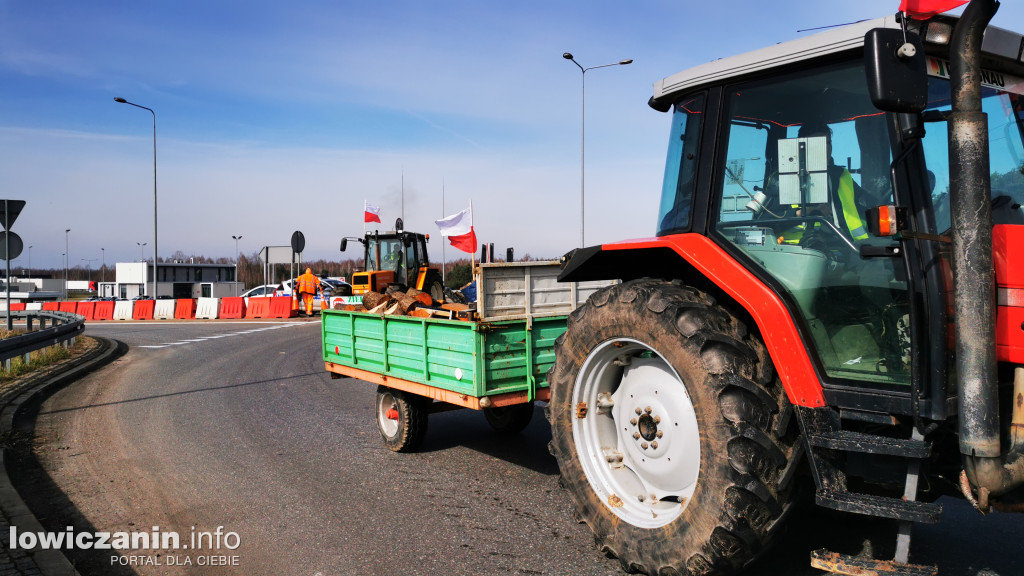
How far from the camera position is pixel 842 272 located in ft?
10.6

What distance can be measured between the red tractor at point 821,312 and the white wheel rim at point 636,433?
0.01 m

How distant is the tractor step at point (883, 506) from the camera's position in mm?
2770

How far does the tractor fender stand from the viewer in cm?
321

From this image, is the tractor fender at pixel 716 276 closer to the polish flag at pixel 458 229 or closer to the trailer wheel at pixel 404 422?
the trailer wheel at pixel 404 422

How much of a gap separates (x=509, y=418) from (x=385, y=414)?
1205 mm

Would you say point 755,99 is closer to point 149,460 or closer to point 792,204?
point 792,204

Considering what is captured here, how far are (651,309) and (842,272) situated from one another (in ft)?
2.84

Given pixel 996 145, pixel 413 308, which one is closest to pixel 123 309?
pixel 413 308

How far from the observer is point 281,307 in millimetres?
Answer: 27969

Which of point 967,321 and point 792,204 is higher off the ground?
point 792,204

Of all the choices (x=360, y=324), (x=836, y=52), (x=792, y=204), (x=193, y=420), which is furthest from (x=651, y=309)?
(x=193, y=420)

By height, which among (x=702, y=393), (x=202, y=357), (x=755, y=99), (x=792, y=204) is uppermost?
(x=755, y=99)

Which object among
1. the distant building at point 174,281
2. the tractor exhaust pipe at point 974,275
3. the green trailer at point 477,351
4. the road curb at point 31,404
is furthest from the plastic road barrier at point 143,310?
the tractor exhaust pipe at point 974,275

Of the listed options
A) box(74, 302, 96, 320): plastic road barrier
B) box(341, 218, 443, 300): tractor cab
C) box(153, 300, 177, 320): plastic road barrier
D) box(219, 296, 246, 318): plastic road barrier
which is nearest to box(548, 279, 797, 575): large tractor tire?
box(341, 218, 443, 300): tractor cab
